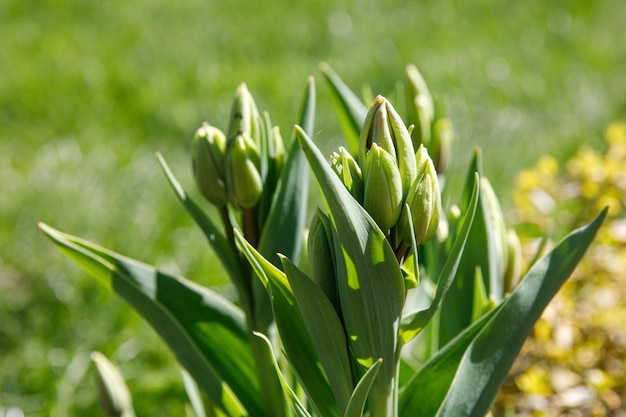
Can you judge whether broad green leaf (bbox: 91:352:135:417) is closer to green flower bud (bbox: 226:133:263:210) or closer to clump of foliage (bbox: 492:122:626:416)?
green flower bud (bbox: 226:133:263:210)

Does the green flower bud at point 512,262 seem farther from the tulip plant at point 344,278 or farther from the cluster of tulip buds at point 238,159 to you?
the cluster of tulip buds at point 238,159

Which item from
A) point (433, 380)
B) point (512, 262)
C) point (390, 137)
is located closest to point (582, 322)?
point (512, 262)

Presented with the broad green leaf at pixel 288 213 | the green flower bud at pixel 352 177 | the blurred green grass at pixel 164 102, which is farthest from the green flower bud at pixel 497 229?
the blurred green grass at pixel 164 102

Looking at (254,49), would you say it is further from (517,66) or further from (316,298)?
(316,298)

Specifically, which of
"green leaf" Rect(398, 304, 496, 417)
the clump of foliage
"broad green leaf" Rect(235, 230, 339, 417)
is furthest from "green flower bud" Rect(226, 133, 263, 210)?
the clump of foliage

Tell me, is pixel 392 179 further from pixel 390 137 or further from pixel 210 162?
pixel 210 162

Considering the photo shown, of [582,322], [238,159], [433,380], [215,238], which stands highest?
[238,159]

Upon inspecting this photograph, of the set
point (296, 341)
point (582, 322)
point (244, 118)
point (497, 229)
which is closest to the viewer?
point (296, 341)
